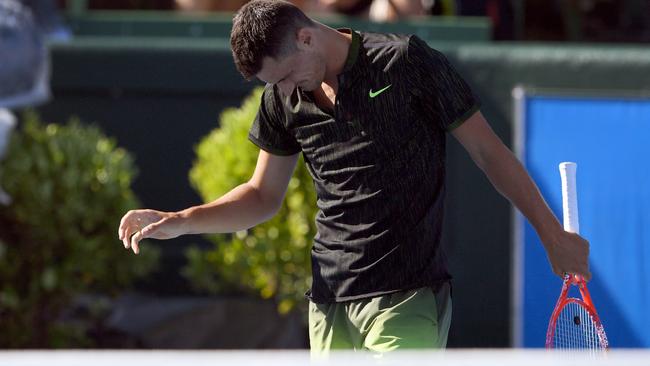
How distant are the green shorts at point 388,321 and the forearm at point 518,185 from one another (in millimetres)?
369

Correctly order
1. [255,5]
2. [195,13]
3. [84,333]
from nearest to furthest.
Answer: [255,5], [84,333], [195,13]

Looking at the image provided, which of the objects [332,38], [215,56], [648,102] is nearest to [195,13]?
[215,56]

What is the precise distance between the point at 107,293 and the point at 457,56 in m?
2.36

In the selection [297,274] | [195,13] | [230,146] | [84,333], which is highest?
[195,13]

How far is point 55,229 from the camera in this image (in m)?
6.52

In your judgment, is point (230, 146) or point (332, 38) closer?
point (332, 38)

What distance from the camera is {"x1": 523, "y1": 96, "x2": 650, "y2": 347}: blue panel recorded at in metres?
6.63

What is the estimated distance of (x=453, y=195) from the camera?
7.05 meters

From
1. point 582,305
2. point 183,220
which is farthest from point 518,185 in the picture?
point 183,220

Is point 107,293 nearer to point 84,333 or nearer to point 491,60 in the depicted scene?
A: point 84,333

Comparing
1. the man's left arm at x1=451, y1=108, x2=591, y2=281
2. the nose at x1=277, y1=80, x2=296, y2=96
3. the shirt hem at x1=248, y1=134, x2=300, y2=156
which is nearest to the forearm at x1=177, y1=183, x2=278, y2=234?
the shirt hem at x1=248, y1=134, x2=300, y2=156

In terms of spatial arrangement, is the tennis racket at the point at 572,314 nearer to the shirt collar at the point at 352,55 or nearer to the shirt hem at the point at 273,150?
the shirt collar at the point at 352,55

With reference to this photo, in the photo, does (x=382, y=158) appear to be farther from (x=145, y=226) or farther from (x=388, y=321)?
(x=145, y=226)

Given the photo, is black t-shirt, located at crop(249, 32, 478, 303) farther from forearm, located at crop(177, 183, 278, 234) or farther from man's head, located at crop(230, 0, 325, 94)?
forearm, located at crop(177, 183, 278, 234)
